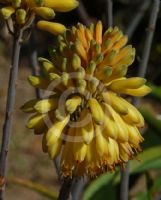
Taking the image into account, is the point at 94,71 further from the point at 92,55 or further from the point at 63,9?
the point at 63,9

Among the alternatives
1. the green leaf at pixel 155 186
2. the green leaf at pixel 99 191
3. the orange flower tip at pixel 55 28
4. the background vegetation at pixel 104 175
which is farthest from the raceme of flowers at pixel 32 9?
the green leaf at pixel 99 191

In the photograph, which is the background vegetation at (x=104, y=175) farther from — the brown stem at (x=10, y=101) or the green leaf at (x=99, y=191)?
the brown stem at (x=10, y=101)

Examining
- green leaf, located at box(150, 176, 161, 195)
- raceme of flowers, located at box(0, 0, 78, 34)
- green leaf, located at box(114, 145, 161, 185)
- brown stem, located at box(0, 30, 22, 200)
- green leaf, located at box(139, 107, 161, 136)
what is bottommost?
green leaf, located at box(150, 176, 161, 195)

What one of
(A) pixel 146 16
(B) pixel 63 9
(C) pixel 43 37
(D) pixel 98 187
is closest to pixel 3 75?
(C) pixel 43 37

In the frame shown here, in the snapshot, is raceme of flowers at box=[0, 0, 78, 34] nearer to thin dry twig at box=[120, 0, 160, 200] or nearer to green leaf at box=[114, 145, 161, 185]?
thin dry twig at box=[120, 0, 160, 200]

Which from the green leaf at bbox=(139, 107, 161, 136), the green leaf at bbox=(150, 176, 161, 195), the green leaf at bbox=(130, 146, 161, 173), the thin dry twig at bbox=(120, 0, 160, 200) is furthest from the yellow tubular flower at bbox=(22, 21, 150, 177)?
the green leaf at bbox=(139, 107, 161, 136)

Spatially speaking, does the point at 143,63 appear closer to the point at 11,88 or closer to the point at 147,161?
the point at 11,88

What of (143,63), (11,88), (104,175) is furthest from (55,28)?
(104,175)
